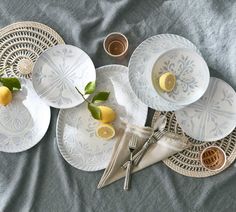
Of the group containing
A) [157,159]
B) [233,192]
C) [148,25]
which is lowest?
[233,192]

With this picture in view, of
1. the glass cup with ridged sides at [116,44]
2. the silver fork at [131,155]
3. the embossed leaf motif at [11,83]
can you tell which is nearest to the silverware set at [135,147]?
the silver fork at [131,155]

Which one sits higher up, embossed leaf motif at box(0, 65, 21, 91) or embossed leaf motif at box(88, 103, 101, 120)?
embossed leaf motif at box(0, 65, 21, 91)

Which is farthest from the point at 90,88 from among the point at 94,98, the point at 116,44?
the point at 116,44

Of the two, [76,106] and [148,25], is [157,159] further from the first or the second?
[148,25]

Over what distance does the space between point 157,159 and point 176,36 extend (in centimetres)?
35

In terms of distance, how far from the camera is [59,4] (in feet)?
3.92

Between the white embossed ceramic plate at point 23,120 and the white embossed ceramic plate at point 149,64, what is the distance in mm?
263

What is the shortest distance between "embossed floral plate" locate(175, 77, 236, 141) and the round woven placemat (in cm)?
2

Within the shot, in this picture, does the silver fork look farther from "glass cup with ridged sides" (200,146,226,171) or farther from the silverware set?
"glass cup with ridged sides" (200,146,226,171)

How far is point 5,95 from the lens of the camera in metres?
1.11

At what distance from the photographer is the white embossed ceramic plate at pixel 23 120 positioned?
1145mm

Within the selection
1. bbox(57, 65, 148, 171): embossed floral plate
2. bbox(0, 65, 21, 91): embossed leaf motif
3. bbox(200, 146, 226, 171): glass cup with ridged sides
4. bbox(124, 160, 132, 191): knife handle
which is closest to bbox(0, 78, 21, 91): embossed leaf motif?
bbox(0, 65, 21, 91): embossed leaf motif

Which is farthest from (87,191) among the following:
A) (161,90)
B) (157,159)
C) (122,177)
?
(161,90)

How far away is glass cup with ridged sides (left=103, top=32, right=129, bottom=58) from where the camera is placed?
116cm
